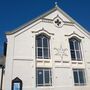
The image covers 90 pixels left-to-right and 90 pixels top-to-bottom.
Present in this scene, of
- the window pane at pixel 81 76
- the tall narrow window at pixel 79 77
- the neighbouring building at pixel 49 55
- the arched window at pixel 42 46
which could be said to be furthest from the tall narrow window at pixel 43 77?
the window pane at pixel 81 76

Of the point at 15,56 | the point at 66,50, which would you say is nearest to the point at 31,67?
the point at 15,56

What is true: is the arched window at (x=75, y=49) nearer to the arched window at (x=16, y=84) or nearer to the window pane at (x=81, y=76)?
the window pane at (x=81, y=76)

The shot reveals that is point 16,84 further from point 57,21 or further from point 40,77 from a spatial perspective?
point 57,21

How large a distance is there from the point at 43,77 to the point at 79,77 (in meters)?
4.40

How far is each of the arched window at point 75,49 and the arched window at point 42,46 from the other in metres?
3.07

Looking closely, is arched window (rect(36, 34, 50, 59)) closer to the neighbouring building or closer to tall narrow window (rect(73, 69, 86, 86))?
the neighbouring building

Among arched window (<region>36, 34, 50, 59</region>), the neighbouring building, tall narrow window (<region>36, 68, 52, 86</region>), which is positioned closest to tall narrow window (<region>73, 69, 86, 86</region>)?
the neighbouring building

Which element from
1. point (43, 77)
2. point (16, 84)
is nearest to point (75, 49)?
point (43, 77)

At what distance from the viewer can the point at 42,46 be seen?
20625 mm

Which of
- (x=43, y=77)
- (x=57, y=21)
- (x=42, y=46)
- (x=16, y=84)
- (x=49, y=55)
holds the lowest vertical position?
(x=16, y=84)

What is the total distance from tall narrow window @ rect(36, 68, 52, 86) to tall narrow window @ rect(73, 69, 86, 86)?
3.03m

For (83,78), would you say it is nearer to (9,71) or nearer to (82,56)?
(82,56)

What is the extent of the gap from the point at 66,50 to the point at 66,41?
1194 millimetres

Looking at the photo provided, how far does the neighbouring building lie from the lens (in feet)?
60.1
